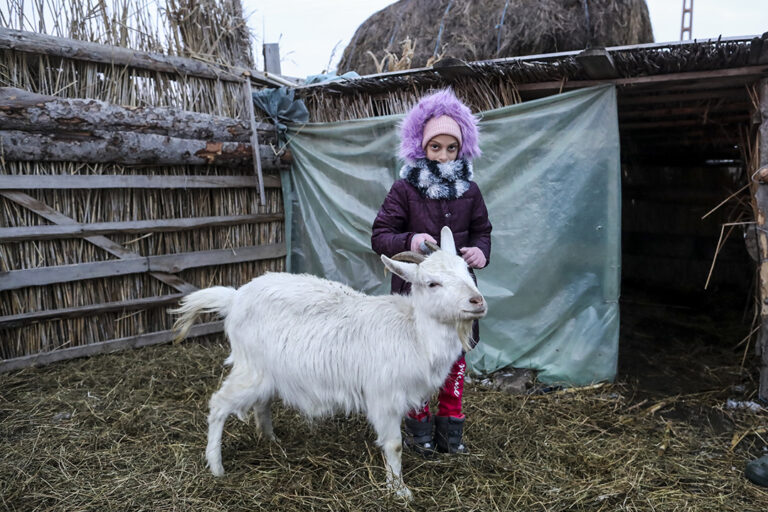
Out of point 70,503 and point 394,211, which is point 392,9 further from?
point 70,503

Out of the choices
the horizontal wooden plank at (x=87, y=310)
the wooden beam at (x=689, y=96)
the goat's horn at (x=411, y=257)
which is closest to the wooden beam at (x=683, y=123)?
the wooden beam at (x=689, y=96)

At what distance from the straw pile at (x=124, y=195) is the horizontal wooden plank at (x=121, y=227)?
9 cm

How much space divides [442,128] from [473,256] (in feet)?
2.39

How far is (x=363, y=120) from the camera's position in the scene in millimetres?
5156

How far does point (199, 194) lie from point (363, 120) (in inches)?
74.5

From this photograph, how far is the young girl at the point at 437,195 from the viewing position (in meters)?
2.82

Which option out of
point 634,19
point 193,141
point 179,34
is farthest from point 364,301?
point 634,19

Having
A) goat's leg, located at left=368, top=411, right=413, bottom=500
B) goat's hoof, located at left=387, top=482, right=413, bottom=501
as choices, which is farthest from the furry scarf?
goat's hoof, located at left=387, top=482, right=413, bottom=501

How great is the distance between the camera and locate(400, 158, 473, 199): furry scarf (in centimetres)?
282

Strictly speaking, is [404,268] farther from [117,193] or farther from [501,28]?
[501,28]

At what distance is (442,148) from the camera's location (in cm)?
287

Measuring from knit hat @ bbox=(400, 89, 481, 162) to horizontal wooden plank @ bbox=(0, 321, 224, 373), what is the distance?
3098 mm

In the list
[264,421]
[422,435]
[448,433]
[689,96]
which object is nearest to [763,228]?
[689,96]

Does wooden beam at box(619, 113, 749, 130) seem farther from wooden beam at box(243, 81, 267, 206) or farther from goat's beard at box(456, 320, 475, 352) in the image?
goat's beard at box(456, 320, 475, 352)
